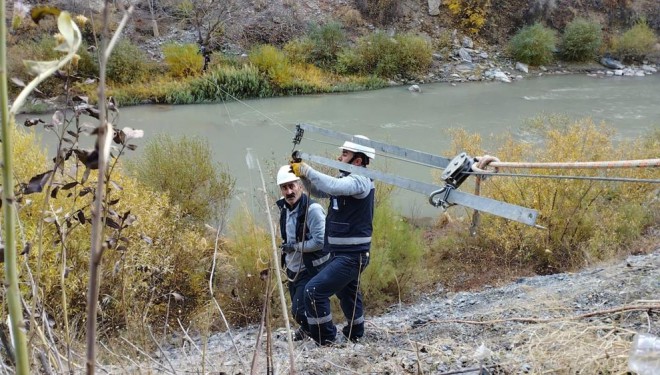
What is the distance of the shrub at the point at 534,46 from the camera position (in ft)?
75.5

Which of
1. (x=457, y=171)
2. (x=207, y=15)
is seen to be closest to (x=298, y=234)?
(x=457, y=171)

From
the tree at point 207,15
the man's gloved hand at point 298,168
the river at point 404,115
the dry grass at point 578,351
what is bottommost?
the river at point 404,115

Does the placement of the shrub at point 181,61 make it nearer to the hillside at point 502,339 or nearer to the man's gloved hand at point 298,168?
the hillside at point 502,339

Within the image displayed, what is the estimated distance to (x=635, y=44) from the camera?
23.7 metres

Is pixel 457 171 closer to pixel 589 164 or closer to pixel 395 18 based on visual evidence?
pixel 589 164

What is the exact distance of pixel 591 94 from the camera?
1834cm

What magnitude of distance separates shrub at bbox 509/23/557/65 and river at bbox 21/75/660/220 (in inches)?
113

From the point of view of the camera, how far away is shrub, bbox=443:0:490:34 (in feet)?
85.0

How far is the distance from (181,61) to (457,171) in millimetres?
17780

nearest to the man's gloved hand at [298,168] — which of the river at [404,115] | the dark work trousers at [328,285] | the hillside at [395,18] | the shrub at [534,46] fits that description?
the dark work trousers at [328,285]

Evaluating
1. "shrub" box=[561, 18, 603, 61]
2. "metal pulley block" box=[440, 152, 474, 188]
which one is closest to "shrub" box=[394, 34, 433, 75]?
"shrub" box=[561, 18, 603, 61]

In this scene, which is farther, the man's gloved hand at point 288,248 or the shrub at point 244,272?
the shrub at point 244,272

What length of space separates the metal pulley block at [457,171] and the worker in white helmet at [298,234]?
1636mm

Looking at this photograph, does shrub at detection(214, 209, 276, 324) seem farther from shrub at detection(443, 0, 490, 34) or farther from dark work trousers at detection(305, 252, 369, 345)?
shrub at detection(443, 0, 490, 34)
